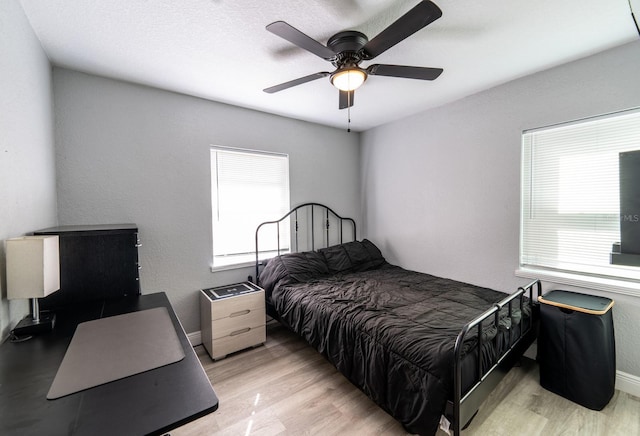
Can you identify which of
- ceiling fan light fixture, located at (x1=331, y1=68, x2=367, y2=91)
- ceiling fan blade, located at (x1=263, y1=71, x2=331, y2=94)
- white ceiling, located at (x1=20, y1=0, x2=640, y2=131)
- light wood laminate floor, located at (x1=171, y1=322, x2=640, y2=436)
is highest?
white ceiling, located at (x1=20, y1=0, x2=640, y2=131)

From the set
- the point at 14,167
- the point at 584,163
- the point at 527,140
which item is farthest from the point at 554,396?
the point at 14,167

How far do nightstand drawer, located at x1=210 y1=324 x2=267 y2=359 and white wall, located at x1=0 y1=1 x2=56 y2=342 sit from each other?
1327mm

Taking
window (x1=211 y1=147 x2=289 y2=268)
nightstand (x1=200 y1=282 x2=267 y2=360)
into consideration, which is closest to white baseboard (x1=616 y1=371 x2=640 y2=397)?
nightstand (x1=200 y1=282 x2=267 y2=360)

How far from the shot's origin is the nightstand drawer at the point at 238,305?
7.74 feet

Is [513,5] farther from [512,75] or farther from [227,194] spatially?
[227,194]

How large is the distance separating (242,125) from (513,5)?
2.36 meters

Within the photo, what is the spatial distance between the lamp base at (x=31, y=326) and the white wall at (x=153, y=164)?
1.09 meters

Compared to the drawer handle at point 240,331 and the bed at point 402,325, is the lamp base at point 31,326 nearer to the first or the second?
the drawer handle at point 240,331

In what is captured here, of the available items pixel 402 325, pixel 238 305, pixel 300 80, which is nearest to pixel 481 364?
pixel 402 325

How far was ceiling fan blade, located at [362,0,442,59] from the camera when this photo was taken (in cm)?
114

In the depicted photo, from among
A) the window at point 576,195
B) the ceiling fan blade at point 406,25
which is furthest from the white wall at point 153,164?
the window at point 576,195

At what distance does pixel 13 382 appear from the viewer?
0.87m

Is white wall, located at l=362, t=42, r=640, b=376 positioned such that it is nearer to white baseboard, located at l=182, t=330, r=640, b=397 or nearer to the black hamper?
white baseboard, located at l=182, t=330, r=640, b=397

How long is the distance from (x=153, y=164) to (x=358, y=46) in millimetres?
1966
